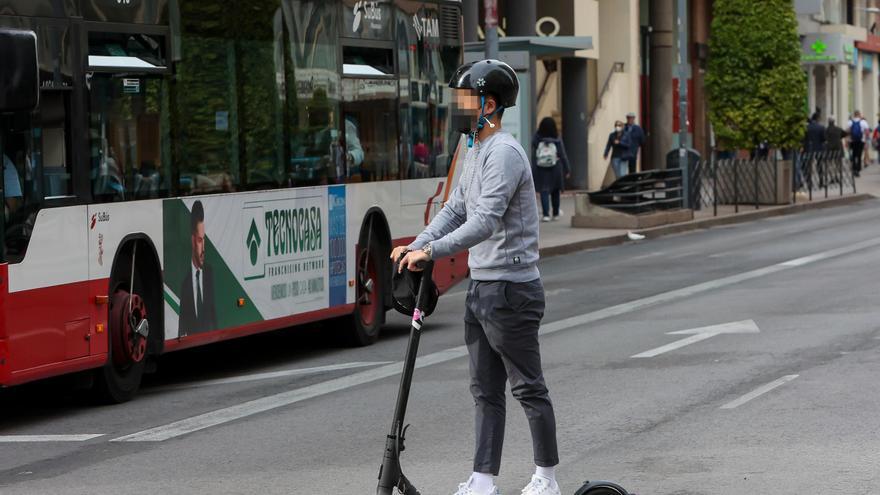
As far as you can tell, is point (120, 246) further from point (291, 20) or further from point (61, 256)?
point (291, 20)

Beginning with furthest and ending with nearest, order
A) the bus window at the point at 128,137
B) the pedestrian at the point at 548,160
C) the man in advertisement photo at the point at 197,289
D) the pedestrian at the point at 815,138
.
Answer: the pedestrian at the point at 815,138 < the pedestrian at the point at 548,160 < the man in advertisement photo at the point at 197,289 < the bus window at the point at 128,137

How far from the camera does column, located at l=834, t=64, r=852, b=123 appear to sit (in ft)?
229

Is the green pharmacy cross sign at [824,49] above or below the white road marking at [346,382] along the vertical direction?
above

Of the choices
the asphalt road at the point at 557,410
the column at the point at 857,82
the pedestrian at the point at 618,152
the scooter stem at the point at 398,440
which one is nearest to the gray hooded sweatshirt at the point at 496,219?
the scooter stem at the point at 398,440

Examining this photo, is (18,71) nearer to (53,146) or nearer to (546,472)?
(53,146)

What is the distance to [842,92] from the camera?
2756 inches

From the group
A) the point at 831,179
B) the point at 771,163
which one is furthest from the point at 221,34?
the point at 831,179

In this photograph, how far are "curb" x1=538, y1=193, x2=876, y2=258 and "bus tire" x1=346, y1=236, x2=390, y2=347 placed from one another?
6.10 metres

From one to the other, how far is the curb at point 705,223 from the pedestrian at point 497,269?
13727 mm

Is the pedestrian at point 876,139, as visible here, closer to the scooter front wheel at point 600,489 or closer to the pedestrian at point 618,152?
the pedestrian at point 618,152

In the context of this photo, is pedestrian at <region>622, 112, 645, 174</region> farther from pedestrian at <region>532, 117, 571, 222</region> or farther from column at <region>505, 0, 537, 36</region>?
pedestrian at <region>532, 117, 571, 222</region>

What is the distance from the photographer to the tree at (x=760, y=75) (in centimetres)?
3741

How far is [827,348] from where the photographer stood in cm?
1283

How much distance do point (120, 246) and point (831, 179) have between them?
33.7 meters
